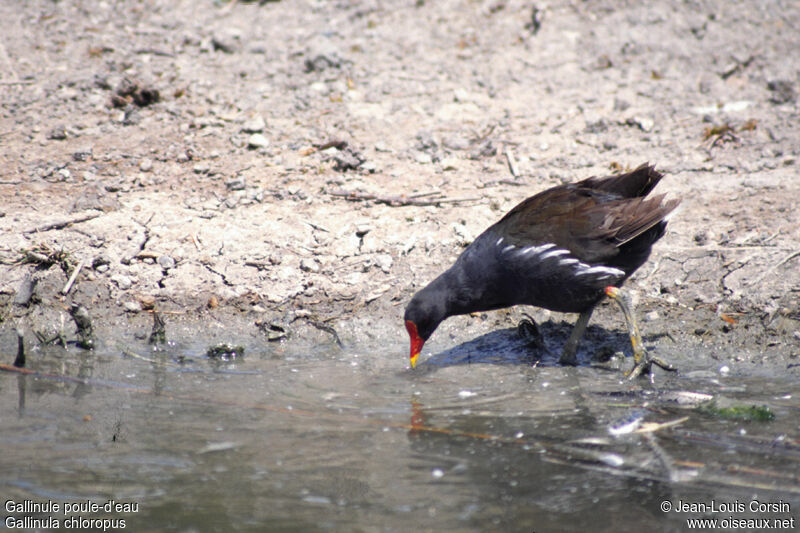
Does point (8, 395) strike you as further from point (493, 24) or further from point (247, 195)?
point (493, 24)

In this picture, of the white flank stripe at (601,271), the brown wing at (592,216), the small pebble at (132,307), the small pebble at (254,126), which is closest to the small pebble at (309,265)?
the small pebble at (132,307)

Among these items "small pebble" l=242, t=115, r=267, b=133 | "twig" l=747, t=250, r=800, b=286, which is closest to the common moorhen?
"twig" l=747, t=250, r=800, b=286

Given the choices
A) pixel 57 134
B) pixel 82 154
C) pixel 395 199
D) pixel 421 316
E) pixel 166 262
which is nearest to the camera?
pixel 421 316

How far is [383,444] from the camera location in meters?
4.02

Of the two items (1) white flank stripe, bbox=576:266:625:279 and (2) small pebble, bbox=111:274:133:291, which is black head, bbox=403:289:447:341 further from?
(2) small pebble, bbox=111:274:133:291

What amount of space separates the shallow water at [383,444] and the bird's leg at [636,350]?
0.10m

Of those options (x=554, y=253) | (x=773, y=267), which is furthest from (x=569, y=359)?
(x=773, y=267)

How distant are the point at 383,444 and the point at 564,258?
171 cm

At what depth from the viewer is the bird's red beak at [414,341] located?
207 inches

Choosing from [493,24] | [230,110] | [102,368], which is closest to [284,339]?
[102,368]

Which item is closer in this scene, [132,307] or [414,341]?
[414,341]

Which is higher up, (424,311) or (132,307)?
(424,311)

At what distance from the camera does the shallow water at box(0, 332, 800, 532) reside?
3.32 meters

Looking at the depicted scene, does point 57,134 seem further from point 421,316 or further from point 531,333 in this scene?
point 531,333
